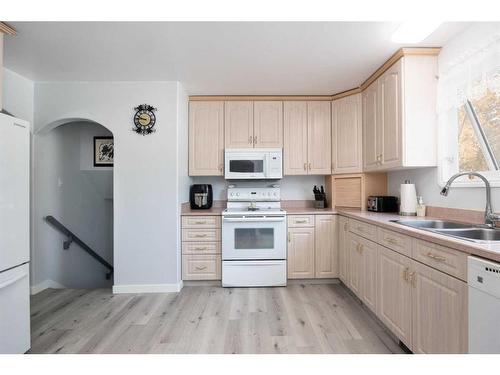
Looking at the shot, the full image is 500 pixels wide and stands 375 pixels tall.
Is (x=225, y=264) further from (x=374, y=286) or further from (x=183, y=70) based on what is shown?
(x=183, y=70)

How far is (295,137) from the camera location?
329 cm

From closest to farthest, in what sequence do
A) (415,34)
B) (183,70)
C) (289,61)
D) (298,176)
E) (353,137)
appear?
(415,34)
(289,61)
(183,70)
(353,137)
(298,176)

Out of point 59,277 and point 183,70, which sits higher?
point 183,70

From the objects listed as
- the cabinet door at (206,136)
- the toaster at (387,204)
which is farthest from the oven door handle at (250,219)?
the toaster at (387,204)

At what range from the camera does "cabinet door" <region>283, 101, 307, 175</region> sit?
3.28 metres

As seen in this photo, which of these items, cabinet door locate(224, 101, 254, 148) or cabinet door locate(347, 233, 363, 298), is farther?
cabinet door locate(224, 101, 254, 148)

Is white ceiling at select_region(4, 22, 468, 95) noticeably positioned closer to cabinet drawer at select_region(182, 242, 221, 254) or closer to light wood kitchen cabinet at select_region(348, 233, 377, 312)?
light wood kitchen cabinet at select_region(348, 233, 377, 312)

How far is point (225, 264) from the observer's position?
2908mm

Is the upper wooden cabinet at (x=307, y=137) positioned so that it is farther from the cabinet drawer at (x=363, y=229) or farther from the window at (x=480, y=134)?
the window at (x=480, y=134)

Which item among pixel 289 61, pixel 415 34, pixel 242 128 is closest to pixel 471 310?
pixel 415 34

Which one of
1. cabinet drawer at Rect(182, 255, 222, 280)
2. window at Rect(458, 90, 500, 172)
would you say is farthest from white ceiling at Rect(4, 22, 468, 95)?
cabinet drawer at Rect(182, 255, 222, 280)

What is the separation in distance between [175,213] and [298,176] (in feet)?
5.83

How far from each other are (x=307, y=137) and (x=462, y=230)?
199 centimetres

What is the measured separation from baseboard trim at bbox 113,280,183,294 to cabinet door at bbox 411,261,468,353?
7.40 feet
